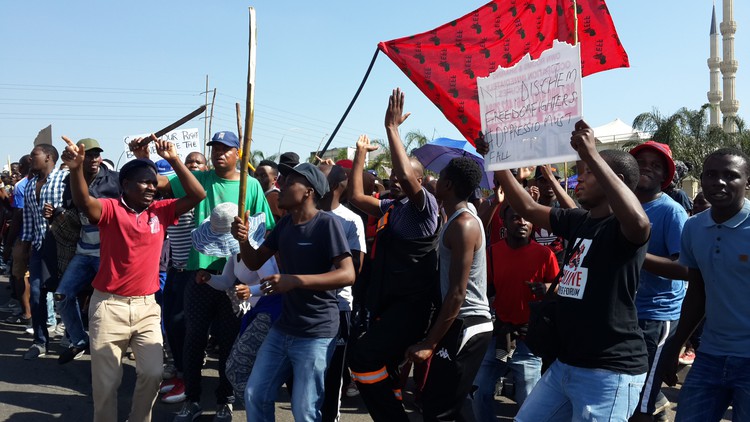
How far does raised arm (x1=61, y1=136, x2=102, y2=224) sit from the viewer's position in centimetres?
422

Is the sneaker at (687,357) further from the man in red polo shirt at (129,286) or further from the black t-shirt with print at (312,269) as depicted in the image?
the man in red polo shirt at (129,286)

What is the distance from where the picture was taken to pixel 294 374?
4.12m

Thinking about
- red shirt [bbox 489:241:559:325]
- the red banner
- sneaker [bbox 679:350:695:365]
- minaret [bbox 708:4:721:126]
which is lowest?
sneaker [bbox 679:350:695:365]

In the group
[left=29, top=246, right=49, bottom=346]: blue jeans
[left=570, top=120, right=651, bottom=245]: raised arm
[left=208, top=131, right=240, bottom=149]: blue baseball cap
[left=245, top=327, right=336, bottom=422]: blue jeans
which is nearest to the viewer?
[left=570, top=120, right=651, bottom=245]: raised arm

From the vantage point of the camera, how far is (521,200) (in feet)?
12.7

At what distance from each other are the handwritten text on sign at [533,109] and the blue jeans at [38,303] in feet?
18.2

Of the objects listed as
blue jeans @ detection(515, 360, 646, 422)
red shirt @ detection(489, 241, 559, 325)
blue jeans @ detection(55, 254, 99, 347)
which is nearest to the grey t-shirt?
red shirt @ detection(489, 241, 559, 325)

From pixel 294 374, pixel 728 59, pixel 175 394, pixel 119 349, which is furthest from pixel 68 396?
pixel 728 59

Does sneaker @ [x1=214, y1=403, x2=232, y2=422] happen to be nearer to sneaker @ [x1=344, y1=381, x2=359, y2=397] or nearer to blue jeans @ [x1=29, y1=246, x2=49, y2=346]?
sneaker @ [x1=344, y1=381, x2=359, y2=397]

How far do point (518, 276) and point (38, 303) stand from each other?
5.29 m

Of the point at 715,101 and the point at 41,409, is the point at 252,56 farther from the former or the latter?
the point at 715,101

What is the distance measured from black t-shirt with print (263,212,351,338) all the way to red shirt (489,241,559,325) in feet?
4.31

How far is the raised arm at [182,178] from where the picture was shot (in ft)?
15.1

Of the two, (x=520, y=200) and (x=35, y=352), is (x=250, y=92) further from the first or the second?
(x=35, y=352)
